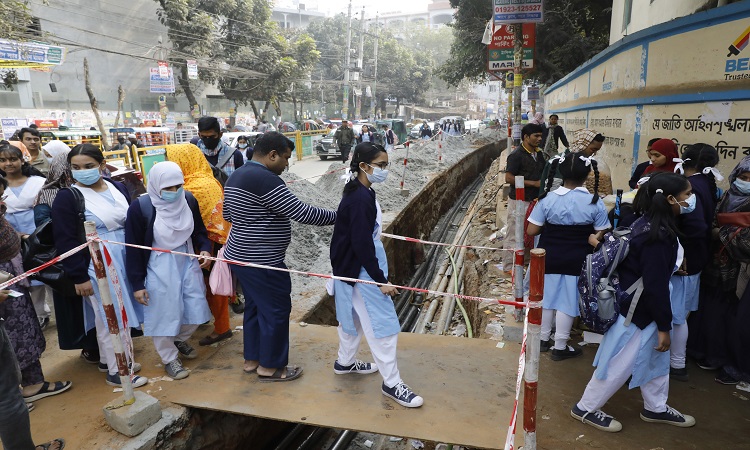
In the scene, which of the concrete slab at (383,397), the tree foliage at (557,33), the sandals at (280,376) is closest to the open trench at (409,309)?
the concrete slab at (383,397)

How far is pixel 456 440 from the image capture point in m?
2.64

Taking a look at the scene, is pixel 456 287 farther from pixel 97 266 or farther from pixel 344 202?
pixel 97 266

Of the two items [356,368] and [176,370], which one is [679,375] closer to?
[356,368]

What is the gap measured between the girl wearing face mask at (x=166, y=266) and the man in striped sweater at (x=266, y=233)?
0.40 metres

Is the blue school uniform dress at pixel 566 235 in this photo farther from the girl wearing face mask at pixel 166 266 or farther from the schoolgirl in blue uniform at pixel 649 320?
the girl wearing face mask at pixel 166 266

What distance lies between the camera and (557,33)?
682 inches

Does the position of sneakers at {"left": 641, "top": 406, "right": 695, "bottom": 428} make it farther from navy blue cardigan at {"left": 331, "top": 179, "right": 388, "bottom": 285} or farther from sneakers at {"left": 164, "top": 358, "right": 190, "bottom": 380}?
sneakers at {"left": 164, "top": 358, "right": 190, "bottom": 380}

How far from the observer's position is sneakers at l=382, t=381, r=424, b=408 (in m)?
3.00

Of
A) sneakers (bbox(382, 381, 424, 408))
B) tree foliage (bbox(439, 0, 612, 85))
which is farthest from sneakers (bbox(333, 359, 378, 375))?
tree foliage (bbox(439, 0, 612, 85))

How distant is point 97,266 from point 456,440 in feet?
7.52

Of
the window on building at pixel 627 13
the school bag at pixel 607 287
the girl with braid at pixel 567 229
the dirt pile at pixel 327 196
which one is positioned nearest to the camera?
the school bag at pixel 607 287

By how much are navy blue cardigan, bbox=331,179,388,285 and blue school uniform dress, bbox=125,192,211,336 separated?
1.23 meters

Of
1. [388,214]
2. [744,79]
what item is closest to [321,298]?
[388,214]

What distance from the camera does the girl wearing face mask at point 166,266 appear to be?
3.28 m
